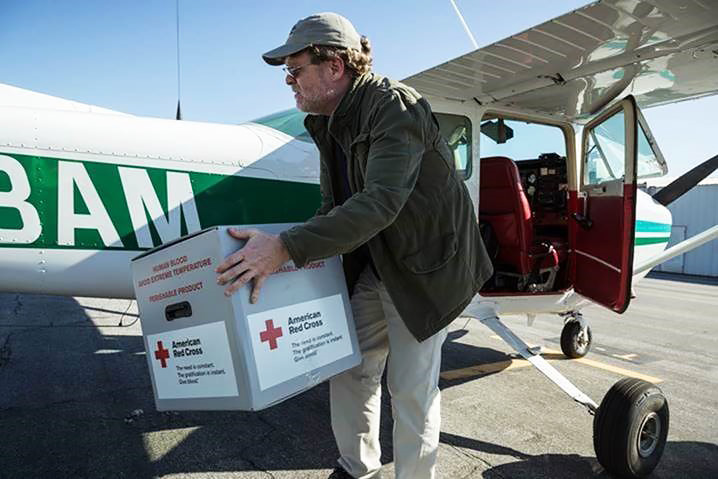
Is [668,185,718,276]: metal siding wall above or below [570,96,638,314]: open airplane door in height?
below

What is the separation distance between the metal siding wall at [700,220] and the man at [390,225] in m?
17.0

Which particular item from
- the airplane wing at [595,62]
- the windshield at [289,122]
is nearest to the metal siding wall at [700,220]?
the airplane wing at [595,62]

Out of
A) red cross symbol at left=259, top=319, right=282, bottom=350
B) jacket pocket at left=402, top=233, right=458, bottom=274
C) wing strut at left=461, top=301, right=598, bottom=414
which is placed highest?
jacket pocket at left=402, top=233, right=458, bottom=274

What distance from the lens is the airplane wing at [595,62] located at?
262 centimetres

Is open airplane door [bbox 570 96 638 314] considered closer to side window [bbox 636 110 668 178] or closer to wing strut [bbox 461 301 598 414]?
side window [bbox 636 110 668 178]

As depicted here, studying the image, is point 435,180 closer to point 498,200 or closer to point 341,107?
point 341,107

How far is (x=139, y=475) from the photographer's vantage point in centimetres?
256

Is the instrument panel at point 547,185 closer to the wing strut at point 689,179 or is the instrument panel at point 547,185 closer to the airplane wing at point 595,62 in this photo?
the airplane wing at point 595,62

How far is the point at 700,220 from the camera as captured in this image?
55.4 feet

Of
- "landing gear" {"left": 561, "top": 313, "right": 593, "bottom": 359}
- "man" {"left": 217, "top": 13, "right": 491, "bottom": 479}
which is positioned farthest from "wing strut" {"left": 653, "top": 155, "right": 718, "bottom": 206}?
"man" {"left": 217, "top": 13, "right": 491, "bottom": 479}

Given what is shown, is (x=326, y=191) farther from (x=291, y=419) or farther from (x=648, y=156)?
(x=648, y=156)

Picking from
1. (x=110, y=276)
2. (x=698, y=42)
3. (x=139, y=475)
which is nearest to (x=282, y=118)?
(x=110, y=276)

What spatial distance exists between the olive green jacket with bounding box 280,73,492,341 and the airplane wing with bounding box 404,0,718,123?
1.36 m

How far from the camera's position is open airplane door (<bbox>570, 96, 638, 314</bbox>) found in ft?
11.2
